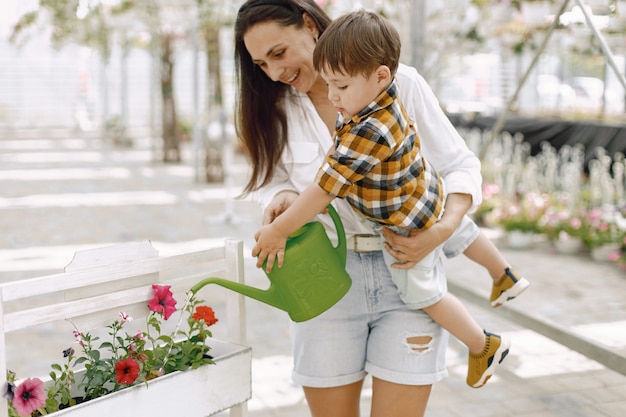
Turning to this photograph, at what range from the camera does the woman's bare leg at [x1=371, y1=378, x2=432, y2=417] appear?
5.57 ft


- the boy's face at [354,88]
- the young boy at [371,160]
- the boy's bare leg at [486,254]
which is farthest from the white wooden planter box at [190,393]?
the boy's bare leg at [486,254]

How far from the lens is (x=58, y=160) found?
1377 centimetres

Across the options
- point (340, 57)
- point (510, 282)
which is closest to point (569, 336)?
point (510, 282)

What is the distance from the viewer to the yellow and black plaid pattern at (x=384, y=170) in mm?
1523

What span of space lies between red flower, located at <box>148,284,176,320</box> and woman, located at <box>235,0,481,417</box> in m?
0.27

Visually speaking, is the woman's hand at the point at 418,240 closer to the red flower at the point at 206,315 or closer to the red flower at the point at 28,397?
the red flower at the point at 206,315

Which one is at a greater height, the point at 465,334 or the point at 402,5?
the point at 402,5

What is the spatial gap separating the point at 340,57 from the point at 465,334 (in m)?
0.72

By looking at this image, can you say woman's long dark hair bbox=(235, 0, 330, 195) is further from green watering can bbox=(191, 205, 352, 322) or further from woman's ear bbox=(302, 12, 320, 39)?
green watering can bbox=(191, 205, 352, 322)

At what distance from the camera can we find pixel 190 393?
1557 millimetres

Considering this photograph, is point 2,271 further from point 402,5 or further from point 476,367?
point 476,367

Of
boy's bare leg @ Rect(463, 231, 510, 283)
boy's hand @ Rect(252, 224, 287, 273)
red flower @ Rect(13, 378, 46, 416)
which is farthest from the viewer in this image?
boy's bare leg @ Rect(463, 231, 510, 283)

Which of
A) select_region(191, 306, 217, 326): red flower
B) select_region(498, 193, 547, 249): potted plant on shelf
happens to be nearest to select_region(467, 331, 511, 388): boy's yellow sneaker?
select_region(191, 306, 217, 326): red flower

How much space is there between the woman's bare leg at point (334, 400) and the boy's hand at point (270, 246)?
36cm
